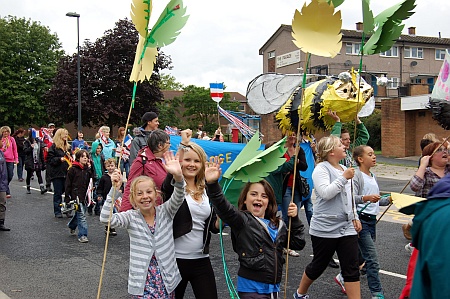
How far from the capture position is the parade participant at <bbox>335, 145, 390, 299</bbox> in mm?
4707

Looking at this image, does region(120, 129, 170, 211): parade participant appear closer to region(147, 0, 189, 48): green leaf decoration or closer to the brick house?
region(147, 0, 189, 48): green leaf decoration

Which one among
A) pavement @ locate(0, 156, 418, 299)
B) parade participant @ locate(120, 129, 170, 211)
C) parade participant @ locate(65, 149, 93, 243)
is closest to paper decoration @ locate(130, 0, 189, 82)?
parade participant @ locate(120, 129, 170, 211)

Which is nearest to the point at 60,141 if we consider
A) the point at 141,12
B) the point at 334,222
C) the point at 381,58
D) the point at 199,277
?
the point at 141,12

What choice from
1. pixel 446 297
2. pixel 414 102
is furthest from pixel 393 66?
pixel 446 297

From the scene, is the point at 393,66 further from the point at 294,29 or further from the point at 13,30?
the point at 294,29

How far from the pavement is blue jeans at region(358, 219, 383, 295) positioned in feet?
1.29

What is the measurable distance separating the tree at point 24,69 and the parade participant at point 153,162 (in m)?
42.9

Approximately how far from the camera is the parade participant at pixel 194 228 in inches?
141

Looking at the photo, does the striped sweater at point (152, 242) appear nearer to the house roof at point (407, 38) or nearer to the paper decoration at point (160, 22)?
the paper decoration at point (160, 22)

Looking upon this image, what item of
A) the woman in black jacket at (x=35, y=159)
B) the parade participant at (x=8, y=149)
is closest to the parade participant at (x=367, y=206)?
the parade participant at (x=8, y=149)

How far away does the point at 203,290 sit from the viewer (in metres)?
3.56

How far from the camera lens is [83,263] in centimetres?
638

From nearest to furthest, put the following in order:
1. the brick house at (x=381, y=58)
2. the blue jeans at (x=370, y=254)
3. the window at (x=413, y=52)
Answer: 1. the blue jeans at (x=370, y=254)
2. the brick house at (x=381, y=58)
3. the window at (x=413, y=52)

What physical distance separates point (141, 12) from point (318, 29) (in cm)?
138
